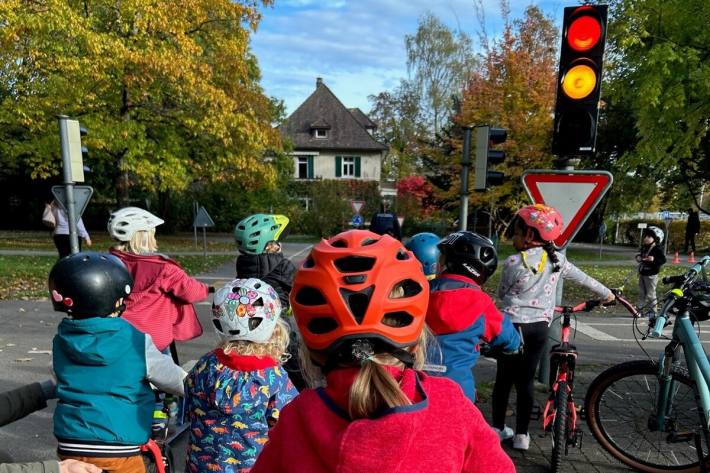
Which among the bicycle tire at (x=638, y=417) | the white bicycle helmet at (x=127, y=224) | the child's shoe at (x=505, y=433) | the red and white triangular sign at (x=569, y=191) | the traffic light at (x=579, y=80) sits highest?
the traffic light at (x=579, y=80)

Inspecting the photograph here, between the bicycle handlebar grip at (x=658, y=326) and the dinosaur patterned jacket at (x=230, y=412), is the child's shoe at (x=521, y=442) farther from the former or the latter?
the dinosaur patterned jacket at (x=230, y=412)

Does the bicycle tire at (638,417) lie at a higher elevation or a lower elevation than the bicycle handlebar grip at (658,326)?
lower

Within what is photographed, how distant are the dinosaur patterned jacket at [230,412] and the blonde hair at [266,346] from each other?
4 centimetres

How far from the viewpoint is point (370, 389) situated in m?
1.32

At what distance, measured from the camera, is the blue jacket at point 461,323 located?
2955 millimetres

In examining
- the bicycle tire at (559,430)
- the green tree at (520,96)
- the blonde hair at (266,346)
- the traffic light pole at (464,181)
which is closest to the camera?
the blonde hair at (266,346)

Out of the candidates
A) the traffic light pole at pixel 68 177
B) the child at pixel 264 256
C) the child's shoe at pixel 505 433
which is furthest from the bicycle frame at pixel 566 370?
the traffic light pole at pixel 68 177

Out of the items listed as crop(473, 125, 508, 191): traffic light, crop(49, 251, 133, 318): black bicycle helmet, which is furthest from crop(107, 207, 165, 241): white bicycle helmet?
crop(473, 125, 508, 191): traffic light

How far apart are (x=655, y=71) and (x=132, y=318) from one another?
946 cm

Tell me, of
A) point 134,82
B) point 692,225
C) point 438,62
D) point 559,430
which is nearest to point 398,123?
point 438,62

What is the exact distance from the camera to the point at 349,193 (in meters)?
37.6

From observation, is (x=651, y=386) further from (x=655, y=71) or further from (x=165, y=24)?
(x=165, y=24)

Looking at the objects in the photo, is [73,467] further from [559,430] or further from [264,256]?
[559,430]

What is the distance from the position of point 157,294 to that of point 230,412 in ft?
5.49
